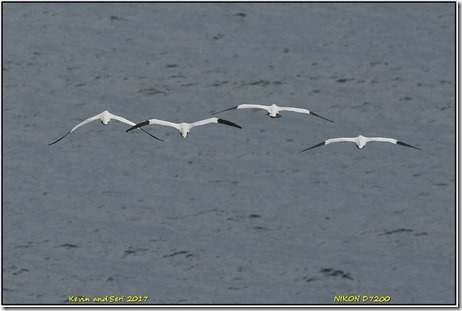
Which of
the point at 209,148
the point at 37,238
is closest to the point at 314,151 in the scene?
the point at 209,148

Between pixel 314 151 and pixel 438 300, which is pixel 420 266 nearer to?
pixel 438 300

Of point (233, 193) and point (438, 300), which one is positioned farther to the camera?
point (233, 193)

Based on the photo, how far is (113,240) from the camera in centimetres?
11312

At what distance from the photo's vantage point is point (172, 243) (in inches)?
4414

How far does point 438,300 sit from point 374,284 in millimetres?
4999

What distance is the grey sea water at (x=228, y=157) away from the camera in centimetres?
10975

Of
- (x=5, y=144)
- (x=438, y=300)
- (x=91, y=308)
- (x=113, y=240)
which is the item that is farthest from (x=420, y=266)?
(x=5, y=144)

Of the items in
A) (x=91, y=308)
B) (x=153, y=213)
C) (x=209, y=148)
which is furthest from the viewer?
(x=209, y=148)

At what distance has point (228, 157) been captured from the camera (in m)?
125

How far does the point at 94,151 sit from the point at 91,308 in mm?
37202

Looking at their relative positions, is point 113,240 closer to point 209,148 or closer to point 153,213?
point 153,213

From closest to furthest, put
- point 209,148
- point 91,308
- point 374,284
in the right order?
point 91,308 < point 374,284 < point 209,148

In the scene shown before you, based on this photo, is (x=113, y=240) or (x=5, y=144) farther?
(x=5, y=144)

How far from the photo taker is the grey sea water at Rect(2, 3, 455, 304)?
110m
